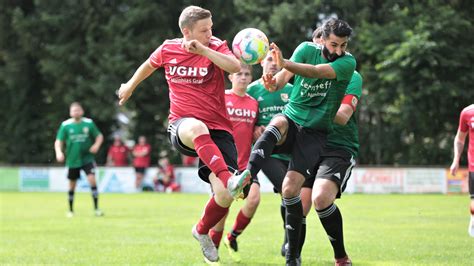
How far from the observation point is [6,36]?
36844 millimetres

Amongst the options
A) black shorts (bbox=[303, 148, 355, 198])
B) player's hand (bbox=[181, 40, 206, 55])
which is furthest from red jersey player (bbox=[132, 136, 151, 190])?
player's hand (bbox=[181, 40, 206, 55])

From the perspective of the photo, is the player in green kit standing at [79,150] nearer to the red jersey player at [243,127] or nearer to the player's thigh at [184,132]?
the red jersey player at [243,127]

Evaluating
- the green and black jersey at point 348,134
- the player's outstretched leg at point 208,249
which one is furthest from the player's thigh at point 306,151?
the player's outstretched leg at point 208,249

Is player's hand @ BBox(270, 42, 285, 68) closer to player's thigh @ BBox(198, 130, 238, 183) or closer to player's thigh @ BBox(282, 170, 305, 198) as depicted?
player's thigh @ BBox(198, 130, 238, 183)

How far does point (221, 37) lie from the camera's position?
3481 centimetres

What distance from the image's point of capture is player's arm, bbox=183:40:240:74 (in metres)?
7.19

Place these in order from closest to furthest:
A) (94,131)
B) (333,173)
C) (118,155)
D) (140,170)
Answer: (333,173)
(94,131)
(140,170)
(118,155)

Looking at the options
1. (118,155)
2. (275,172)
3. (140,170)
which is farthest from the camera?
(118,155)

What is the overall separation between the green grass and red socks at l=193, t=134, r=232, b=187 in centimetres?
215

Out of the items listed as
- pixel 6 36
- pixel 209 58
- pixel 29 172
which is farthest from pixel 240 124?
pixel 6 36

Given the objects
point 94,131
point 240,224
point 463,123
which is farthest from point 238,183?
point 94,131

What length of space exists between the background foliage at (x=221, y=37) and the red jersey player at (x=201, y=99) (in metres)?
22.3

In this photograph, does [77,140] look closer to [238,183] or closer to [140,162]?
[238,183]

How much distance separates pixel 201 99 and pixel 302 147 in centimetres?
108
